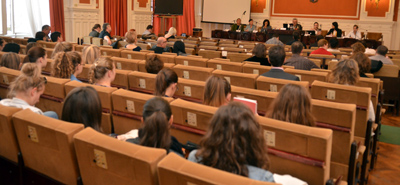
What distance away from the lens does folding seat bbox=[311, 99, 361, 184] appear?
273cm

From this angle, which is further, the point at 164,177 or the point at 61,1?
the point at 61,1

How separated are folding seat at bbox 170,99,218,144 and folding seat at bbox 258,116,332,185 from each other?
0.47 metres

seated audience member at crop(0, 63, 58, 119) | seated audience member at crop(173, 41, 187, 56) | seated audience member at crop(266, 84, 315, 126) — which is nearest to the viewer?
seated audience member at crop(266, 84, 315, 126)

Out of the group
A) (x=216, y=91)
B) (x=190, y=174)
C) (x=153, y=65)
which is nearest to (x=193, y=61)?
(x=153, y=65)

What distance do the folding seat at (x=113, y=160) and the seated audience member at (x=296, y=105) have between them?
109 cm

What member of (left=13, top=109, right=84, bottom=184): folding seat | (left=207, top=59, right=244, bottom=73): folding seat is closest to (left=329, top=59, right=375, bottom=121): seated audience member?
(left=207, top=59, right=244, bottom=73): folding seat

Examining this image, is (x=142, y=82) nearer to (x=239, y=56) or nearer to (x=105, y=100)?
(x=105, y=100)

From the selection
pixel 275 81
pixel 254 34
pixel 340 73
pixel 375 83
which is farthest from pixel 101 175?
pixel 254 34

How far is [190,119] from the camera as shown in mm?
2771

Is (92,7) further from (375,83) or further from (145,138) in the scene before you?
(145,138)

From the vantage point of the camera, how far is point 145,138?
6.58 ft

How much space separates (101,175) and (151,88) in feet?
6.86

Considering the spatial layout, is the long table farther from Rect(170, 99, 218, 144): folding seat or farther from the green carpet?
Rect(170, 99, 218, 144): folding seat

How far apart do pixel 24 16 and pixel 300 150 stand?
11.3 m
